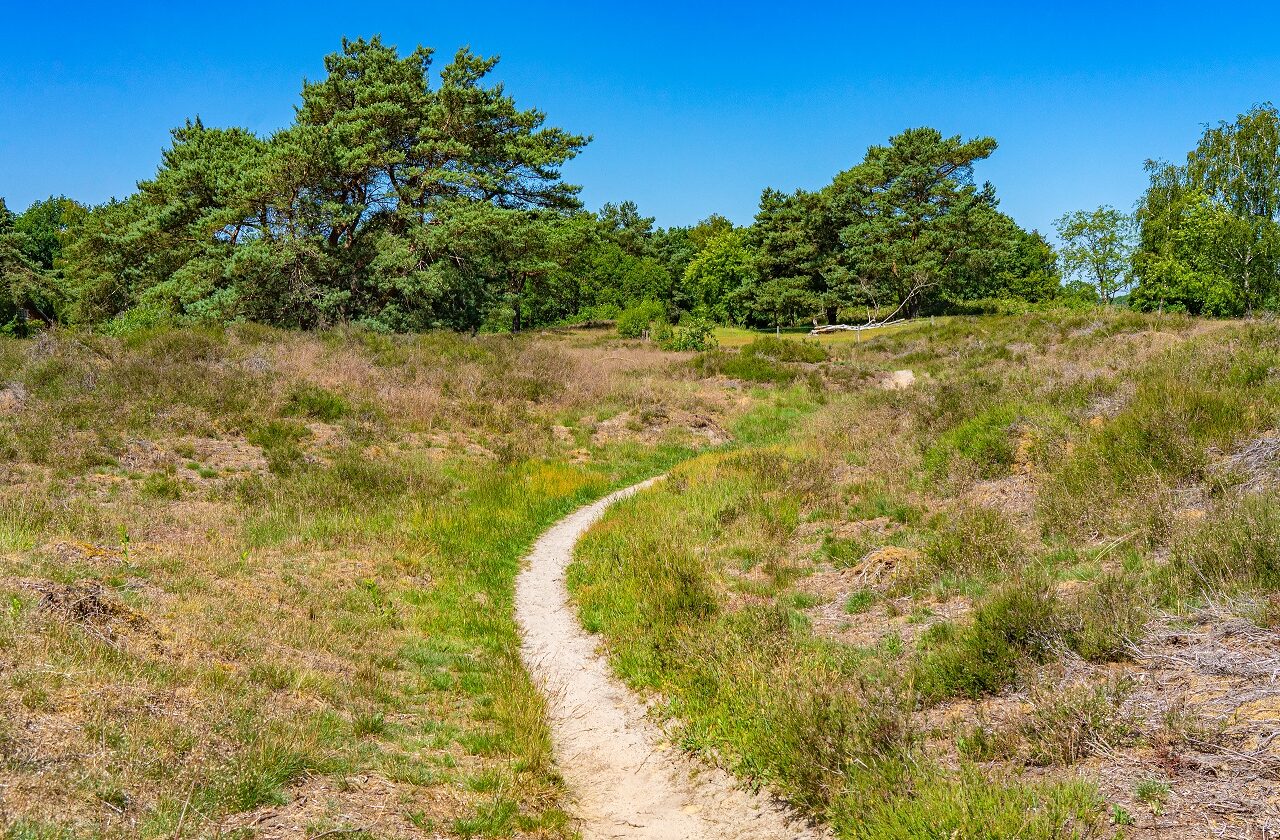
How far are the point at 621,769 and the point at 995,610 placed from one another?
3.67 meters

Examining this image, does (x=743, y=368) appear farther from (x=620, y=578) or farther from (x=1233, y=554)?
(x=1233, y=554)

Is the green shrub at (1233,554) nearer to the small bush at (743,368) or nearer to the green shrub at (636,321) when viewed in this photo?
the small bush at (743,368)

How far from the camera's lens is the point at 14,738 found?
4234mm

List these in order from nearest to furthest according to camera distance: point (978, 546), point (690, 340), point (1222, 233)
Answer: point (978, 546) < point (690, 340) < point (1222, 233)

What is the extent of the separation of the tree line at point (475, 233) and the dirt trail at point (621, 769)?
26.7m

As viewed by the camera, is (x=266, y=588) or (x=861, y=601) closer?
(x=861, y=601)

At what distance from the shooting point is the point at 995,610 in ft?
20.0

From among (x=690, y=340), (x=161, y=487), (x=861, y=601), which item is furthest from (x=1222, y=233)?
(x=161, y=487)

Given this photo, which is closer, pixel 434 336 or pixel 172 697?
pixel 172 697

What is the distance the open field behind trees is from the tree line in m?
24.5

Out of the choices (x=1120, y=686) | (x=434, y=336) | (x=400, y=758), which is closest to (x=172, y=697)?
(x=400, y=758)

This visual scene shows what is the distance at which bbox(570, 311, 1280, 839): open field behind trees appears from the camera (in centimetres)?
416

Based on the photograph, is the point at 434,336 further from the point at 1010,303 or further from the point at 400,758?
the point at 1010,303

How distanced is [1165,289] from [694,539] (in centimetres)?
5119
